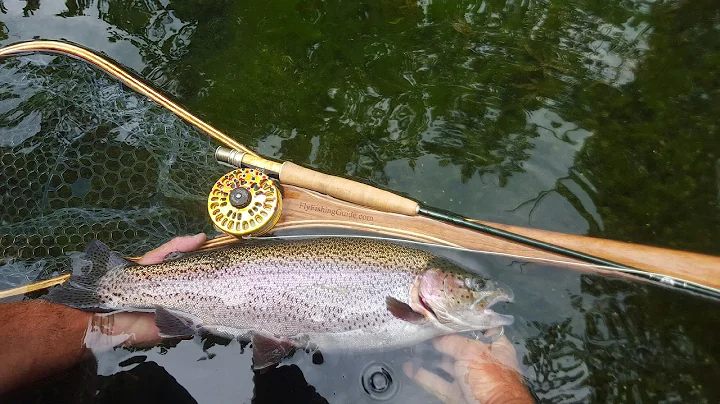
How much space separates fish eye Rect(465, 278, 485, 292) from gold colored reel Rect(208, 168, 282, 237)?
1189mm

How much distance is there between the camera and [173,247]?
279cm

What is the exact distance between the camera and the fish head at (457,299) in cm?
256

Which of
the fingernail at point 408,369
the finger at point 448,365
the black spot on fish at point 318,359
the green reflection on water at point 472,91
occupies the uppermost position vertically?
the green reflection on water at point 472,91

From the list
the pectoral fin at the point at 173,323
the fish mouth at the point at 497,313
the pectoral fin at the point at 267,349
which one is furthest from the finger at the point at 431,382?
the pectoral fin at the point at 173,323

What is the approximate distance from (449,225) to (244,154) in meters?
1.35

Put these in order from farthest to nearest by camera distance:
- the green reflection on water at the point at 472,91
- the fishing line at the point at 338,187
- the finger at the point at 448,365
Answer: the green reflection on water at the point at 472,91 < the finger at the point at 448,365 < the fishing line at the point at 338,187

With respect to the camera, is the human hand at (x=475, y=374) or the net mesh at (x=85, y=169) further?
the net mesh at (x=85, y=169)

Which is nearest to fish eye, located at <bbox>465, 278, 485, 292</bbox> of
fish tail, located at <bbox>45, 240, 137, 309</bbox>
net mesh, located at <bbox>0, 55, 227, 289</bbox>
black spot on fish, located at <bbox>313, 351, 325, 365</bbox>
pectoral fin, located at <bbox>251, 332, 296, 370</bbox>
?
black spot on fish, located at <bbox>313, 351, 325, 365</bbox>

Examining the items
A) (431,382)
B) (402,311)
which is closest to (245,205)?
(402,311)

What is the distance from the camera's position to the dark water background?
2705mm

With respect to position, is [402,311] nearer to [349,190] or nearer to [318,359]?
[318,359]

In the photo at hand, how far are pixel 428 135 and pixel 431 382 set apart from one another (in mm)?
1822

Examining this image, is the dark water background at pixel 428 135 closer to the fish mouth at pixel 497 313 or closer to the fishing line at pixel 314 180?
the fish mouth at pixel 497 313

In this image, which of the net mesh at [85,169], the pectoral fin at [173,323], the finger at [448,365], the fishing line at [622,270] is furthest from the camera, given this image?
the net mesh at [85,169]
